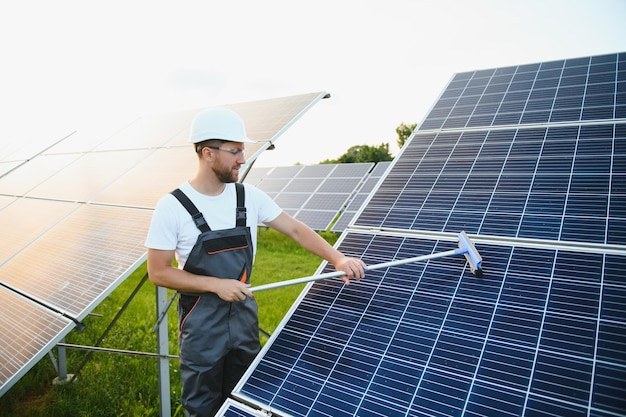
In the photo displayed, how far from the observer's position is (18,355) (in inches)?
132

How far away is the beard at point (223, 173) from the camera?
292 centimetres

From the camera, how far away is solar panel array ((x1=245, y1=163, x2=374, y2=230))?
14.6 metres

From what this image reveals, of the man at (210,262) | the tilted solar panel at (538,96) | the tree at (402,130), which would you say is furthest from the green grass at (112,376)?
the tree at (402,130)

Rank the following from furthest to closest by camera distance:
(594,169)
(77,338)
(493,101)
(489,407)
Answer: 1. (77,338)
2. (493,101)
3. (594,169)
4. (489,407)

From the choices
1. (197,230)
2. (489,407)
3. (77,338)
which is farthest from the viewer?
(77,338)

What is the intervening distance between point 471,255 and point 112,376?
17.8ft

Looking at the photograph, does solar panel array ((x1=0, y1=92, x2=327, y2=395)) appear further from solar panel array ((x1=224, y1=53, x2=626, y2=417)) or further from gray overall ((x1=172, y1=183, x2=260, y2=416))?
solar panel array ((x1=224, y1=53, x2=626, y2=417))

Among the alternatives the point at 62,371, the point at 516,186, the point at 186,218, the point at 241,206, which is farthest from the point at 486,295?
the point at 62,371

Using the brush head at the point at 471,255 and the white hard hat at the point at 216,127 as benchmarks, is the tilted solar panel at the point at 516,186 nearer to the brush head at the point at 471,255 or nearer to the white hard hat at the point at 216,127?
the brush head at the point at 471,255

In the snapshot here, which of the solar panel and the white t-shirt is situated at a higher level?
the white t-shirt

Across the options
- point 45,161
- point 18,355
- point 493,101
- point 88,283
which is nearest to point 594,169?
point 493,101

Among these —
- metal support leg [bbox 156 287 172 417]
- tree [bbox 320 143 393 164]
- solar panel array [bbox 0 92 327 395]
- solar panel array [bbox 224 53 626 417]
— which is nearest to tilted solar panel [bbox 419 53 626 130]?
solar panel array [bbox 224 53 626 417]

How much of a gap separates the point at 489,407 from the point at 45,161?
966 centimetres

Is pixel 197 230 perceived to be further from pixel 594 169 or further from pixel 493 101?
pixel 493 101
